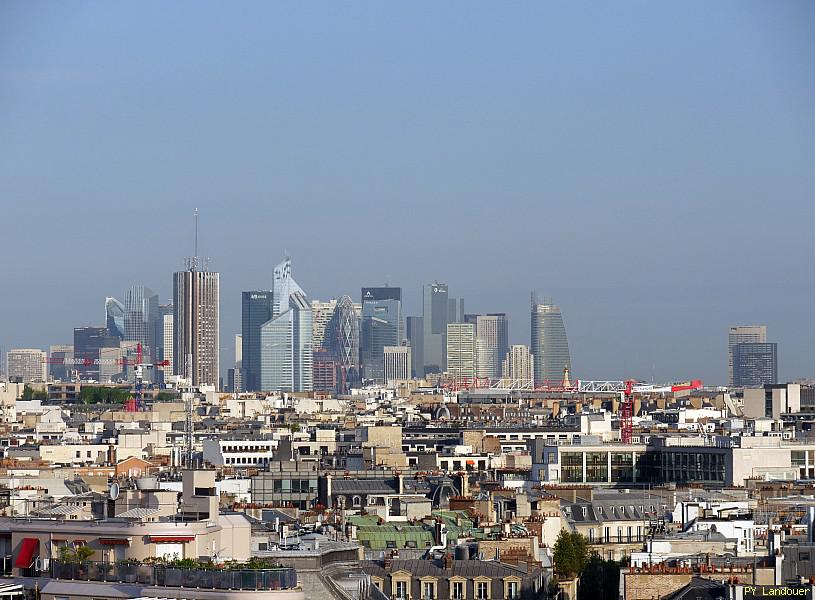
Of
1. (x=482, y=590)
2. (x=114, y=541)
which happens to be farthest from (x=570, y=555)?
(x=114, y=541)

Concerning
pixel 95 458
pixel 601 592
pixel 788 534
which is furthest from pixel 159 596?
pixel 95 458

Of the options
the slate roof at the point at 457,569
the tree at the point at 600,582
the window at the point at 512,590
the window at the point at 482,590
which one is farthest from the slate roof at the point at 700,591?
the slate roof at the point at 457,569

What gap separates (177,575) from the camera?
28.6 meters

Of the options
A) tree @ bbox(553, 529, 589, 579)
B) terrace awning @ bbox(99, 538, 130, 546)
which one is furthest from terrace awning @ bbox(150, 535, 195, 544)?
tree @ bbox(553, 529, 589, 579)

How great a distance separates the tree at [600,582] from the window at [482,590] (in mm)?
1402

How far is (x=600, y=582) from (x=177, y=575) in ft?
57.8

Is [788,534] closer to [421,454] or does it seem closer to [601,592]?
[601,592]

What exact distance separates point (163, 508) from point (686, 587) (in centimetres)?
678

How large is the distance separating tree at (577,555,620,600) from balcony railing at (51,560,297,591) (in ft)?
49.5

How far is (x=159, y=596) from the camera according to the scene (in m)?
28.3

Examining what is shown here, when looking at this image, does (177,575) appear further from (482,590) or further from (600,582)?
(600,582)

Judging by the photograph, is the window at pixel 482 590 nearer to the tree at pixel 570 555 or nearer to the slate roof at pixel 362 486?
the tree at pixel 570 555

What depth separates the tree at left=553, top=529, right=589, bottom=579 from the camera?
47.0 metres

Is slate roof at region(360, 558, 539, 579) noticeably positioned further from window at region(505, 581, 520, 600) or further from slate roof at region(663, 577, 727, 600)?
slate roof at region(663, 577, 727, 600)
